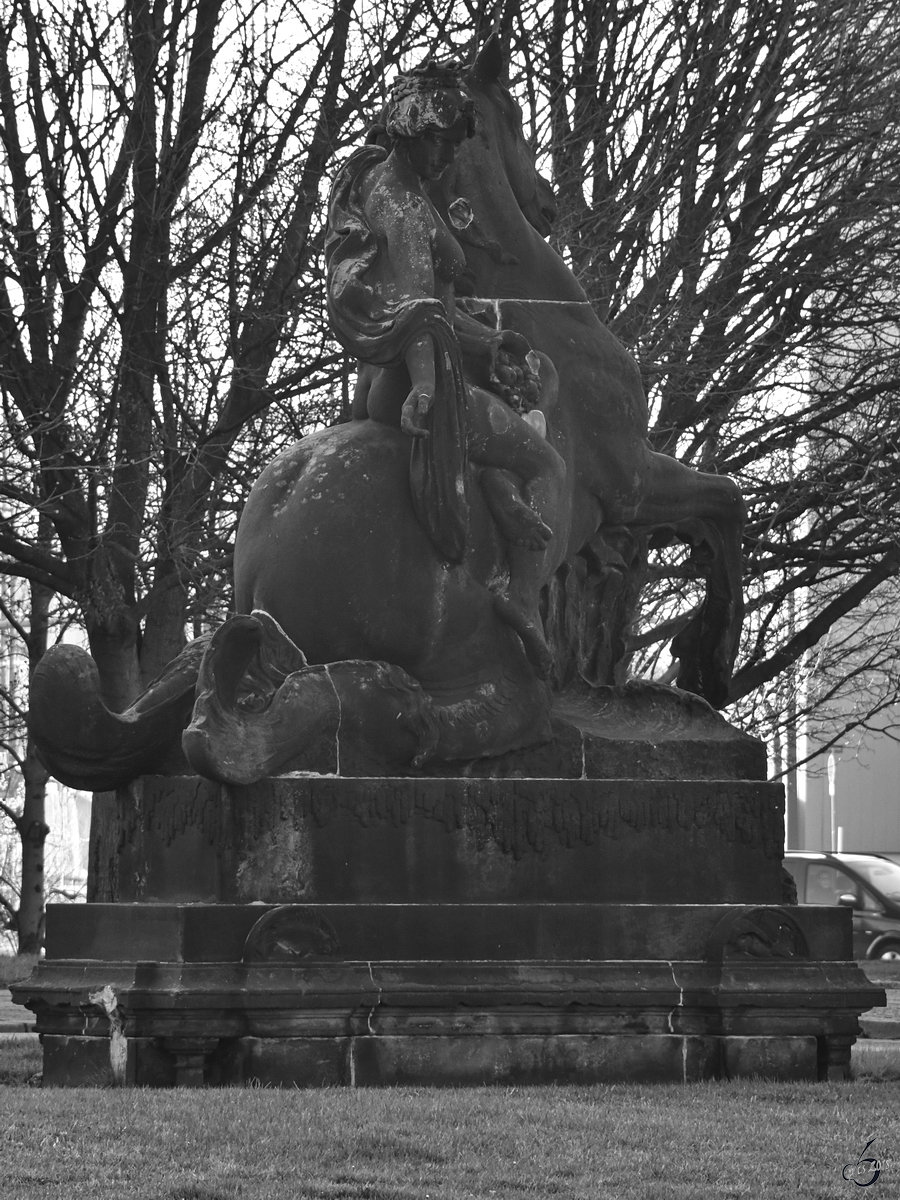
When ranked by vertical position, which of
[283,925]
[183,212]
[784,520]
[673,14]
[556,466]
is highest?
[673,14]

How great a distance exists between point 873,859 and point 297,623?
1929cm

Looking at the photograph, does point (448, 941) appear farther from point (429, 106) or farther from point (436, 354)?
point (429, 106)

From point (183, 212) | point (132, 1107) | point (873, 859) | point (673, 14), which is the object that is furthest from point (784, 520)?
point (132, 1107)

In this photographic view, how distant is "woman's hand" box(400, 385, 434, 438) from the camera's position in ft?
25.8

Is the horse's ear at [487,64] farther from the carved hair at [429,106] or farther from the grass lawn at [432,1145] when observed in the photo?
the grass lawn at [432,1145]

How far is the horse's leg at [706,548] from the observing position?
9.19 metres

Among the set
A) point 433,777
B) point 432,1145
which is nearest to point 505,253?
point 433,777

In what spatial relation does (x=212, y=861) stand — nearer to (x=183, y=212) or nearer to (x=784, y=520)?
(x=183, y=212)

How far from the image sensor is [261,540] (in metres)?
8.20

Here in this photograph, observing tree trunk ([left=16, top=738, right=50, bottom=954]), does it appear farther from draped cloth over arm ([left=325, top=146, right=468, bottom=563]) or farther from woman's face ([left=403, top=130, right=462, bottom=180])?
draped cloth over arm ([left=325, top=146, right=468, bottom=563])

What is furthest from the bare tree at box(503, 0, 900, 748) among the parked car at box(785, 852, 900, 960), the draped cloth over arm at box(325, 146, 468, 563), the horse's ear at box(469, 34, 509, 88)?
the draped cloth over arm at box(325, 146, 468, 563)

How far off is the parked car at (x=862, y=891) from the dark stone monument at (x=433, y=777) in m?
16.1

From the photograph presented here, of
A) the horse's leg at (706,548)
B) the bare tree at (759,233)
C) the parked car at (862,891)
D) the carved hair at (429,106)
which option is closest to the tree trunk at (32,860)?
the bare tree at (759,233)

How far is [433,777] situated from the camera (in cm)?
795
